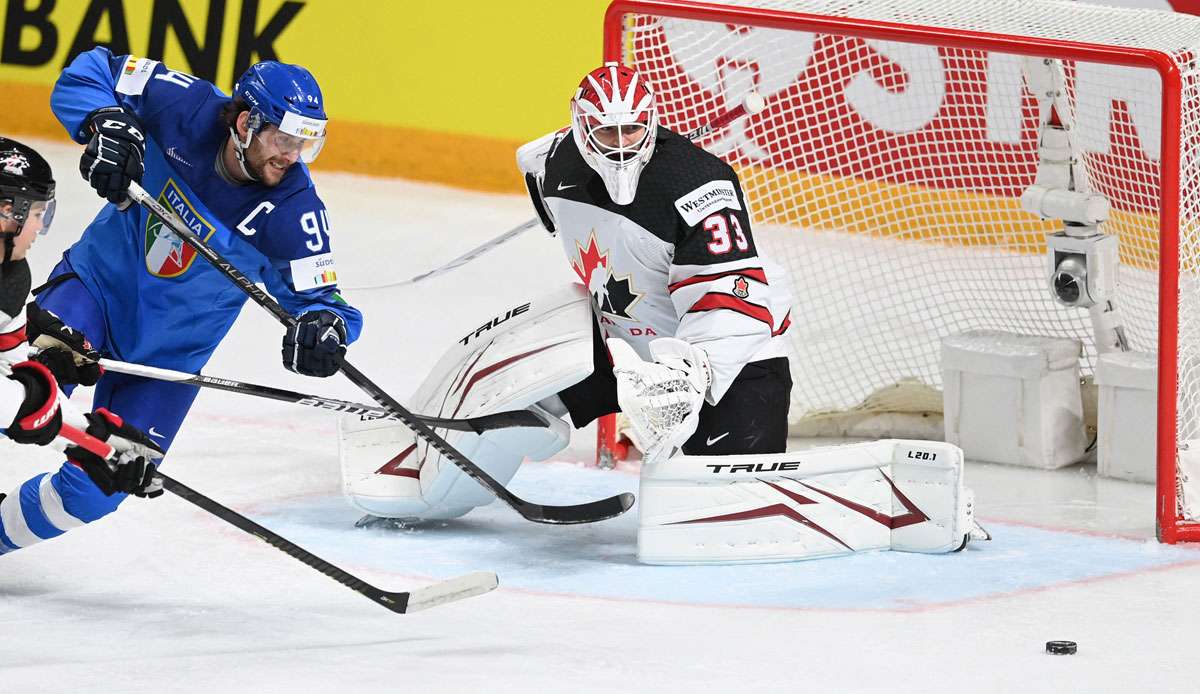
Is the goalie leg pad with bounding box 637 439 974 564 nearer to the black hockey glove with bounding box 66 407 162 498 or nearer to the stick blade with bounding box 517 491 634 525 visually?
the stick blade with bounding box 517 491 634 525

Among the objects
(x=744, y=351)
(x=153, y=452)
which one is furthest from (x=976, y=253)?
(x=153, y=452)

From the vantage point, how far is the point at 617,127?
11.9ft

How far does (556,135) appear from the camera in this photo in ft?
13.1

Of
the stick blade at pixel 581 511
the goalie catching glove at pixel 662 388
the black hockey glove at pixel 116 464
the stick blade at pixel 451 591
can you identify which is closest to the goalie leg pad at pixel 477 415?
the stick blade at pixel 581 511

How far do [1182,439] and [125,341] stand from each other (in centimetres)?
221

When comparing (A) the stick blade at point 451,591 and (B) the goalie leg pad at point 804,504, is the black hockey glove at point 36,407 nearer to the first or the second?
(A) the stick blade at point 451,591

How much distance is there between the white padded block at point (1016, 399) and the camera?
4.51 m

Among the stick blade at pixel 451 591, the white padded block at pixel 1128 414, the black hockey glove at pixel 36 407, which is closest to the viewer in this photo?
the black hockey glove at pixel 36 407

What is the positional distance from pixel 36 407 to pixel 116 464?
0.64ft

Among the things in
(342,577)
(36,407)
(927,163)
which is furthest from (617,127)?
(927,163)

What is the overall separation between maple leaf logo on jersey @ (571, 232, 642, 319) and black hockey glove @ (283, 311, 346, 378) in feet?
1.94

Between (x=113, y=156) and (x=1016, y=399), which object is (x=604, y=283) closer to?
(x=113, y=156)

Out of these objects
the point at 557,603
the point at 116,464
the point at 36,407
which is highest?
the point at 36,407

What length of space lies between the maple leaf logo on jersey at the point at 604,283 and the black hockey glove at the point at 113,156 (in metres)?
0.93
